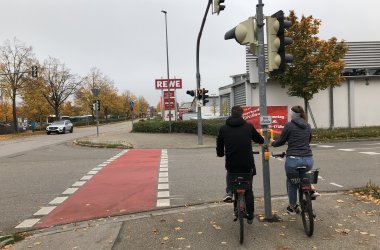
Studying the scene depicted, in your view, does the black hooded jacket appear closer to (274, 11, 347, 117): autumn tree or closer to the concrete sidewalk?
the concrete sidewalk

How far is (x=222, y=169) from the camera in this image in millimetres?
12656

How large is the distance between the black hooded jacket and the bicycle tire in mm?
776

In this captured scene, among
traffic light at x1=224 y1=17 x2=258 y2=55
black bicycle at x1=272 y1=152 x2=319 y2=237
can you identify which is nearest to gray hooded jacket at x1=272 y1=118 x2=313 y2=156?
black bicycle at x1=272 y1=152 x2=319 y2=237

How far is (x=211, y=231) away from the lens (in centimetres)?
595

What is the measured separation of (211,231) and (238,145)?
1.29 metres

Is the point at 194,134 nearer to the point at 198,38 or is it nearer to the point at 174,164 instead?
the point at 198,38

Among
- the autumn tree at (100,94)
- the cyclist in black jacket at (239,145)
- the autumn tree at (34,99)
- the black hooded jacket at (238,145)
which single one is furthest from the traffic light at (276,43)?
the autumn tree at (100,94)

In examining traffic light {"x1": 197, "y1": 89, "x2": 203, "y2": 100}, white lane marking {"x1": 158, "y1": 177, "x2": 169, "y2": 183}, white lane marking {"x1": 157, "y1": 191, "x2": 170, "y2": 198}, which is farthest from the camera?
traffic light {"x1": 197, "y1": 89, "x2": 203, "y2": 100}

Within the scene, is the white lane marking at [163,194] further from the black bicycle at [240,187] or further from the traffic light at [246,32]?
the traffic light at [246,32]

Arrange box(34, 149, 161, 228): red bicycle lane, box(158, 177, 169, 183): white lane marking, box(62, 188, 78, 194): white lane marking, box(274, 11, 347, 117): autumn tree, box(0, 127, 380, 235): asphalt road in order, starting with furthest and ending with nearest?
Answer: box(274, 11, 347, 117): autumn tree < box(158, 177, 169, 183): white lane marking < box(62, 188, 78, 194): white lane marking < box(0, 127, 380, 235): asphalt road < box(34, 149, 161, 228): red bicycle lane

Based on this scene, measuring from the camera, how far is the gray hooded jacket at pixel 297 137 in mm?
5871

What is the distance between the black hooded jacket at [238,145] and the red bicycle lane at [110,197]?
2.58 meters

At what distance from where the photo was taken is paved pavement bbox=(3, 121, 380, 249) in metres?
5.36

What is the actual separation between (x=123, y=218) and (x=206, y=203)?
1.73m
